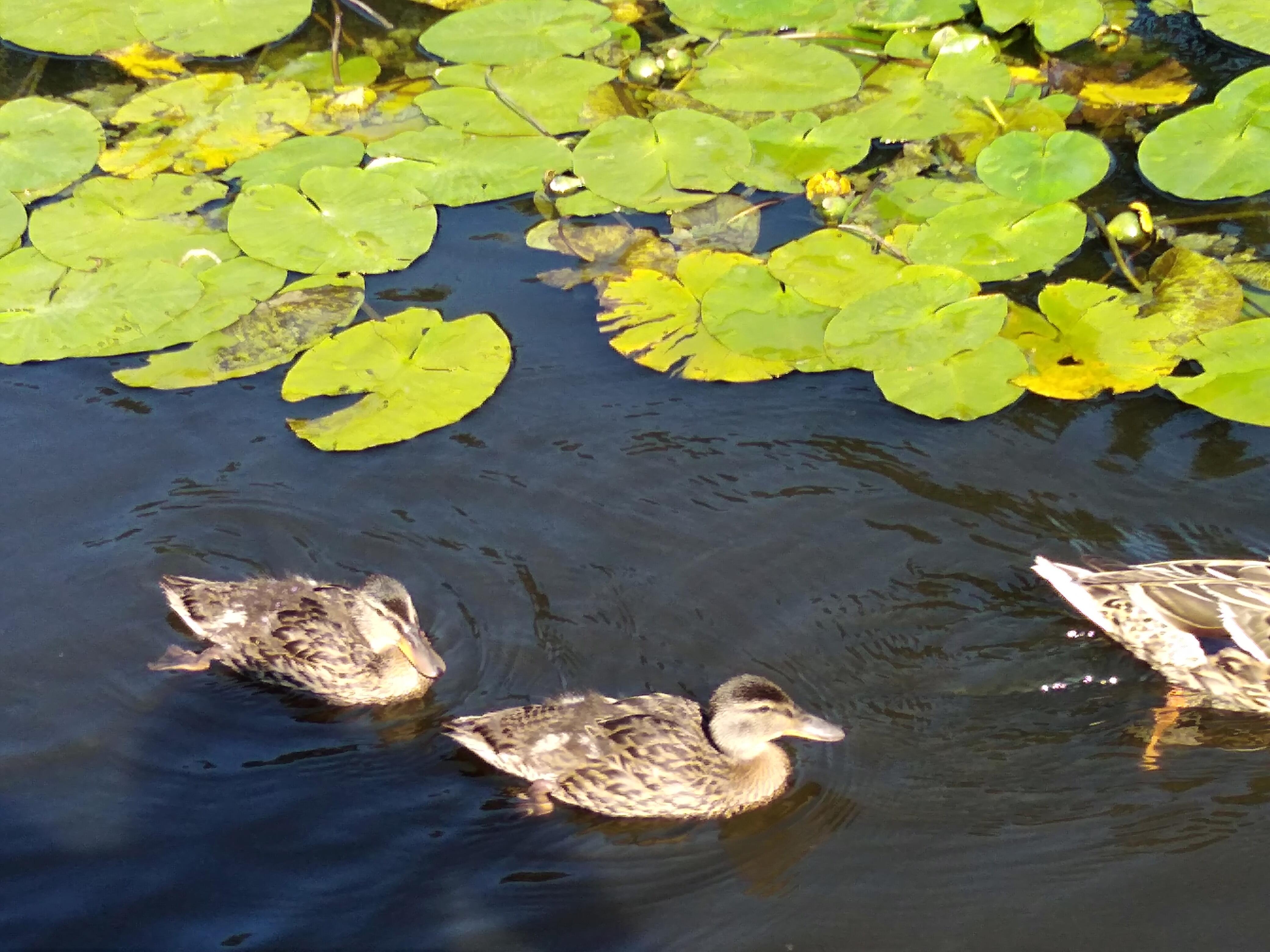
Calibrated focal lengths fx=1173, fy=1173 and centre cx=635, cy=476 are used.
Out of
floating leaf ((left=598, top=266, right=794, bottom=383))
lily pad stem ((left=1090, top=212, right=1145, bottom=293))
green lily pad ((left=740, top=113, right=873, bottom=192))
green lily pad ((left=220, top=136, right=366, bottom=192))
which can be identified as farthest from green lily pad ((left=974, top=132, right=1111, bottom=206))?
green lily pad ((left=220, top=136, right=366, bottom=192))

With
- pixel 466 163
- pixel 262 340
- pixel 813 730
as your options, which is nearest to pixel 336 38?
pixel 466 163

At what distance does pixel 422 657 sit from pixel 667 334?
2444mm

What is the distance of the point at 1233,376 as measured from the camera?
234 inches

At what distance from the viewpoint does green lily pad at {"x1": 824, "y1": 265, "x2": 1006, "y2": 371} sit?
20.3 feet

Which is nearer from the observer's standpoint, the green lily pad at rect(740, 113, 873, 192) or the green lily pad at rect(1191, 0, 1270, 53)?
the green lily pad at rect(740, 113, 873, 192)

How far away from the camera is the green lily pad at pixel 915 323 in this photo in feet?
20.3

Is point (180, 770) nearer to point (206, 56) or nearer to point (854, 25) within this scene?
point (206, 56)

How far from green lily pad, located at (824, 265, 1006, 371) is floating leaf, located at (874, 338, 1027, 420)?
44 millimetres

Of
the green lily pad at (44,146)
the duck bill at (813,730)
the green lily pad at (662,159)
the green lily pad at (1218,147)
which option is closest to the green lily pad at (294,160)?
the green lily pad at (44,146)

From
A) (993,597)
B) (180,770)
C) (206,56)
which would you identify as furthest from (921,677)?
(206,56)

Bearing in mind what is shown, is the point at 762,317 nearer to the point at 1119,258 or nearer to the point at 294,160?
the point at 1119,258

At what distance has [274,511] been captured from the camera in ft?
19.4

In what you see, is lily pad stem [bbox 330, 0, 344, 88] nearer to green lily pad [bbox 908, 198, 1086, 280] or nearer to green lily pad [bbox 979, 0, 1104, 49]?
green lily pad [bbox 908, 198, 1086, 280]

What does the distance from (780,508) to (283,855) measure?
2779 mm
